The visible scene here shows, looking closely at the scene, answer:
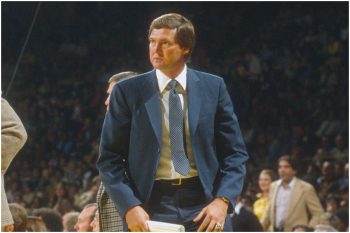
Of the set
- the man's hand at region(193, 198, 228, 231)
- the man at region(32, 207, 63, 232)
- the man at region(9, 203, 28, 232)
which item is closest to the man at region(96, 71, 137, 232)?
the man's hand at region(193, 198, 228, 231)

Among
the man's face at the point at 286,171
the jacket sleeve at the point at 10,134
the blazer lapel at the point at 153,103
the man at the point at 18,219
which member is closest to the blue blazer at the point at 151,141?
the blazer lapel at the point at 153,103

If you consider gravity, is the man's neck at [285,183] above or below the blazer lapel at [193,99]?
below

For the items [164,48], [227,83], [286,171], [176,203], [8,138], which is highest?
[164,48]

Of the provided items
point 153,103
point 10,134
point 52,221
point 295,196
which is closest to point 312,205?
point 295,196

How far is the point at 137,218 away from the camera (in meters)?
2.37

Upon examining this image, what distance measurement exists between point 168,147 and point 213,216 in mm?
210

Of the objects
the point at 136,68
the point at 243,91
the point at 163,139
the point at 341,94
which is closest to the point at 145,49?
the point at 136,68

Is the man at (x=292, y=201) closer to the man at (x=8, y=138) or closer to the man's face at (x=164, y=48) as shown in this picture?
the man at (x=8, y=138)

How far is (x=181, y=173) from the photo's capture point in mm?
2410

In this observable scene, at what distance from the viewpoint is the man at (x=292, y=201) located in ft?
23.9

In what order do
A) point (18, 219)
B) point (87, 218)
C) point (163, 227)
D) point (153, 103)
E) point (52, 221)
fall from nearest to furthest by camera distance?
point (163, 227) → point (153, 103) → point (18, 219) → point (87, 218) → point (52, 221)

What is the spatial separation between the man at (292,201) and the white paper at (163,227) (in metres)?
4.98

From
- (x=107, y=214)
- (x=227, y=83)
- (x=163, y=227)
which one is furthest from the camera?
(x=227, y=83)

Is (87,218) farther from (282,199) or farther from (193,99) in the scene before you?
(282,199)
